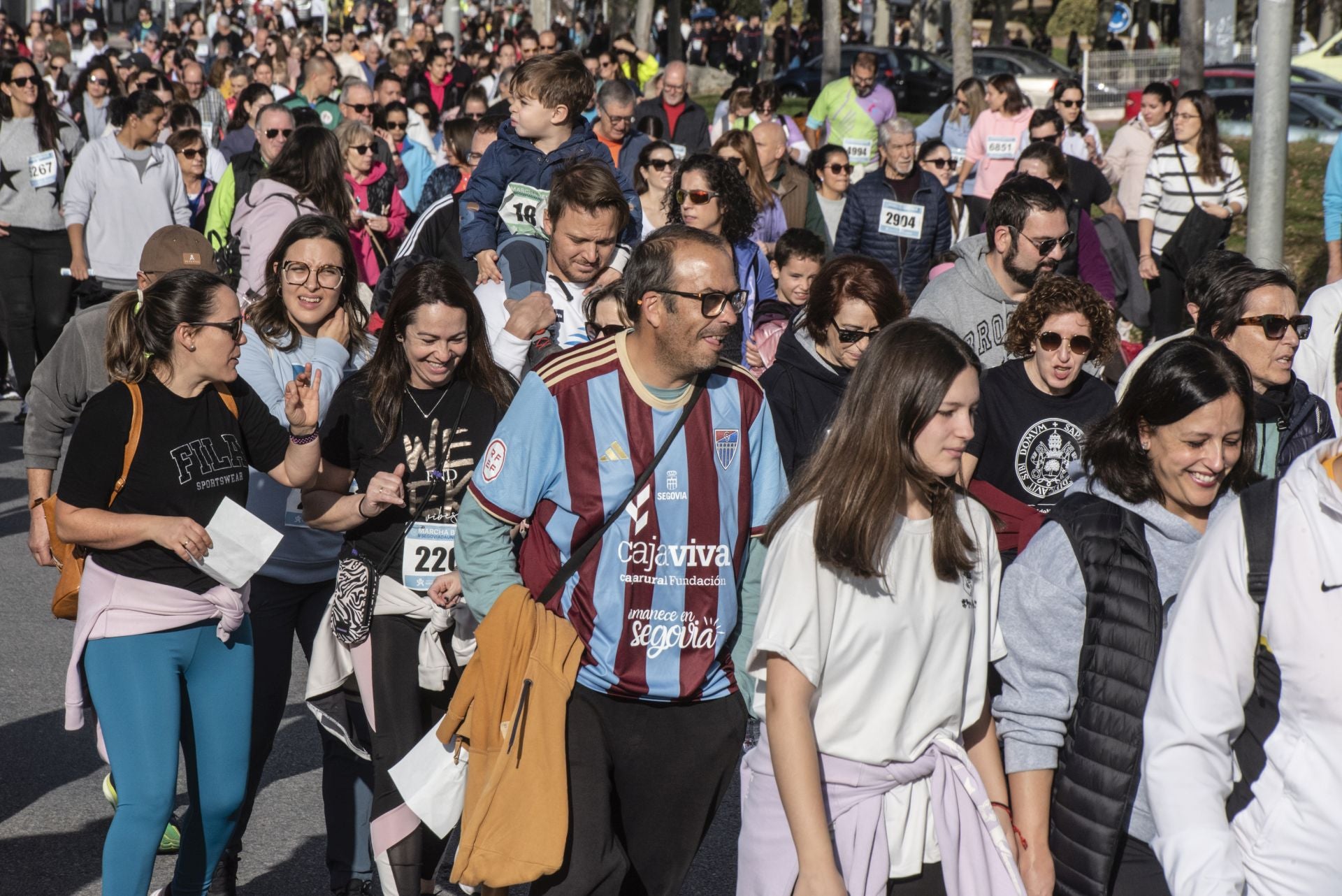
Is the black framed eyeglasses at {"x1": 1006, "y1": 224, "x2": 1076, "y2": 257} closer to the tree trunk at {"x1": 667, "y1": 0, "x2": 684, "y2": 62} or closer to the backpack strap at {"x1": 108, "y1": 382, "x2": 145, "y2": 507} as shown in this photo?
the backpack strap at {"x1": 108, "y1": 382, "x2": 145, "y2": 507}

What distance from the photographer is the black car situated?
31.7 metres

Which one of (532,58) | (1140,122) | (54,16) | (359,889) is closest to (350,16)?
(54,16)

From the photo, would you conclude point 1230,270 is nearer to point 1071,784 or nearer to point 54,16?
point 1071,784

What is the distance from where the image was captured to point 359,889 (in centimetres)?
470

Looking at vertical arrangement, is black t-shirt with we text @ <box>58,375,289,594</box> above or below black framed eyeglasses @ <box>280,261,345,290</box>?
below

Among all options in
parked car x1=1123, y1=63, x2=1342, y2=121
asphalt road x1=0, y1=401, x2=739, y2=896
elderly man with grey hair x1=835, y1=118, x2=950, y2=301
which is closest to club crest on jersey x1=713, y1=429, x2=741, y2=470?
asphalt road x1=0, y1=401, x2=739, y2=896

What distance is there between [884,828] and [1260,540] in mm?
1004

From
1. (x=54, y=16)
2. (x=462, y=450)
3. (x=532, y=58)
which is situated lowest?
(x=462, y=450)

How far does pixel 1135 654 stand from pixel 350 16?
41275 millimetres

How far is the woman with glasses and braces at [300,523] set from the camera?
4.72 m

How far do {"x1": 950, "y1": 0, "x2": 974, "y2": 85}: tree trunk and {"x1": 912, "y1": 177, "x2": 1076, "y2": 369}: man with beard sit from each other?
860 inches

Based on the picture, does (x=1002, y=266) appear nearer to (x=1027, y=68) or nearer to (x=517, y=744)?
(x=517, y=744)

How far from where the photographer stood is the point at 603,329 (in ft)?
16.7

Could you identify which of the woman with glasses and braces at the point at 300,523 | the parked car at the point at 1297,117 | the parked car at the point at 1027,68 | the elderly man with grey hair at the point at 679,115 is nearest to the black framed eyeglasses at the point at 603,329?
the woman with glasses and braces at the point at 300,523
